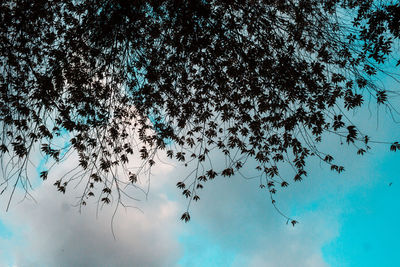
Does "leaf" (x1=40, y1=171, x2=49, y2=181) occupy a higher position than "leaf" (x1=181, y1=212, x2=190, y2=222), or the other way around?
"leaf" (x1=181, y1=212, x2=190, y2=222)

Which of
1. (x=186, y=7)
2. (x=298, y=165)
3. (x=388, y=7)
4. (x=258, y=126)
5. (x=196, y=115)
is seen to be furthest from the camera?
(x=196, y=115)

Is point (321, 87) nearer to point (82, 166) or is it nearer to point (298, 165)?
point (298, 165)

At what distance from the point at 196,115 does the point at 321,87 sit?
2.70m

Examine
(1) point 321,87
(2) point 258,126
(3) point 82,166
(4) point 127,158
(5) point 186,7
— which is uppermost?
(1) point 321,87

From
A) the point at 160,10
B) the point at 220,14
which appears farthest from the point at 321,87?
the point at 160,10

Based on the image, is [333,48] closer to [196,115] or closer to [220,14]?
[220,14]

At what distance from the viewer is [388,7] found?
3256 millimetres

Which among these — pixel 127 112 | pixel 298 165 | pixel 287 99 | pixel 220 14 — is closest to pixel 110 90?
pixel 127 112

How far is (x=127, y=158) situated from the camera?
16.5 ft

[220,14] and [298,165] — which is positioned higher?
[220,14]

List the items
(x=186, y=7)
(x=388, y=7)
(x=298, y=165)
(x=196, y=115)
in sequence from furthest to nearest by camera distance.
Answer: (x=196, y=115) → (x=298, y=165) → (x=186, y=7) → (x=388, y=7)

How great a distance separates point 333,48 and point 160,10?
12.6ft

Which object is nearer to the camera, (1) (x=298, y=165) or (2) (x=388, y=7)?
(2) (x=388, y=7)

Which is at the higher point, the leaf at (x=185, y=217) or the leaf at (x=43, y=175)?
the leaf at (x=185, y=217)
